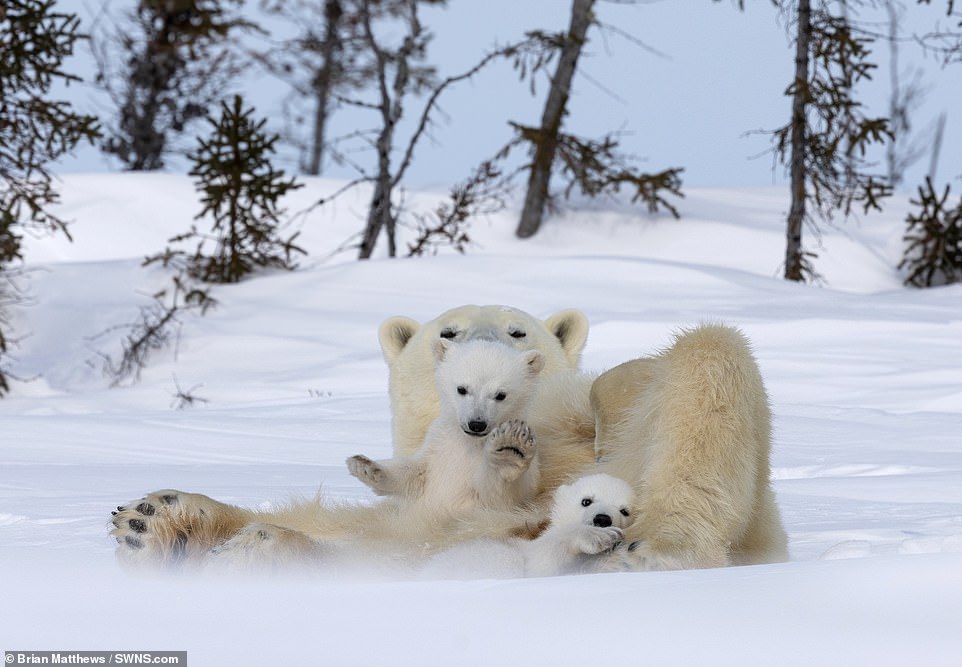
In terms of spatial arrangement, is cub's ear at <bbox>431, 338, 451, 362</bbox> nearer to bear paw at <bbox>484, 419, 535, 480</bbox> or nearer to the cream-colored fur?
the cream-colored fur

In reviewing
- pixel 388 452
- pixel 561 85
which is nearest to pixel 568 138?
pixel 561 85

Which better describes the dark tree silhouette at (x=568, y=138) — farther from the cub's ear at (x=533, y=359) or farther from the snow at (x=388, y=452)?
the cub's ear at (x=533, y=359)

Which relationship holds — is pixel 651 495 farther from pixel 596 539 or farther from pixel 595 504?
pixel 596 539

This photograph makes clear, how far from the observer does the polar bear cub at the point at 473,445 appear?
7.43 ft

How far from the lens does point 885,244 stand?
16234 mm

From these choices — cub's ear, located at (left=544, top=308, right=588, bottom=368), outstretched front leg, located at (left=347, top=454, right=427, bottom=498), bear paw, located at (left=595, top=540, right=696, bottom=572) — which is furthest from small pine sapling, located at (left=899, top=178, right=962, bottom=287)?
bear paw, located at (left=595, top=540, right=696, bottom=572)

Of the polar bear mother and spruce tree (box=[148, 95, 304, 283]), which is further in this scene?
spruce tree (box=[148, 95, 304, 283])

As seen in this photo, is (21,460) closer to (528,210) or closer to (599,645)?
(599,645)

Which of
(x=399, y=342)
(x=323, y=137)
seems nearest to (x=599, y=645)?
(x=399, y=342)

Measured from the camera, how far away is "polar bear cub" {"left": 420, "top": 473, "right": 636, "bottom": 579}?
79.8 inches

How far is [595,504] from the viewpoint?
2141 millimetres

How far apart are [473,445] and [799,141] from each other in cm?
1177

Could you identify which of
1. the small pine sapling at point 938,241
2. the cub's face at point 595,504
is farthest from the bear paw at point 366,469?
the small pine sapling at point 938,241

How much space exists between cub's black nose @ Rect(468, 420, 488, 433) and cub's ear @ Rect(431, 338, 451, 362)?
0.27m
